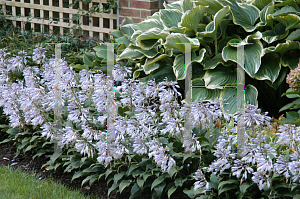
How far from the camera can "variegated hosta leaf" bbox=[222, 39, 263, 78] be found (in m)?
3.51

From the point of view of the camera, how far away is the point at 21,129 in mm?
3766

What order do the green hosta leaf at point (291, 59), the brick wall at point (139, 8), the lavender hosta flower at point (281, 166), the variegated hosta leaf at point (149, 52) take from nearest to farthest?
the lavender hosta flower at point (281, 166)
the green hosta leaf at point (291, 59)
the variegated hosta leaf at point (149, 52)
the brick wall at point (139, 8)

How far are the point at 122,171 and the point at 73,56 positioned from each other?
9.95 feet

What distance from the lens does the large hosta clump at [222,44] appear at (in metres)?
3.58

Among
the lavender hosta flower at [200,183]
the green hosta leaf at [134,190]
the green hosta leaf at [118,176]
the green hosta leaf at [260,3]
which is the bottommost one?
the green hosta leaf at [134,190]

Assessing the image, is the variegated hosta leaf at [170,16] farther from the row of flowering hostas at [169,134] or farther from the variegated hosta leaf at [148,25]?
the row of flowering hostas at [169,134]

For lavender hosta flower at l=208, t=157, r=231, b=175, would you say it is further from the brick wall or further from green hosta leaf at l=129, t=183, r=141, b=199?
the brick wall

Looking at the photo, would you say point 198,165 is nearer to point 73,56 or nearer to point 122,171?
point 122,171

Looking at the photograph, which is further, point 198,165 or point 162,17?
point 162,17


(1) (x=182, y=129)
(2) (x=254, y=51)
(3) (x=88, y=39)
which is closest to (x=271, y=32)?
(2) (x=254, y=51)

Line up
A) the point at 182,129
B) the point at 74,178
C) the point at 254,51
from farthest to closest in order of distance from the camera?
the point at 254,51 < the point at 74,178 < the point at 182,129

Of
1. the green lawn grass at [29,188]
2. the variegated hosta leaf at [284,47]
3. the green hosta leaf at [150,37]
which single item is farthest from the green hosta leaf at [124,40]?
the green lawn grass at [29,188]

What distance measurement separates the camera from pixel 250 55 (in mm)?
3590

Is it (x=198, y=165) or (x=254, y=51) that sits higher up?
(x=254, y=51)
